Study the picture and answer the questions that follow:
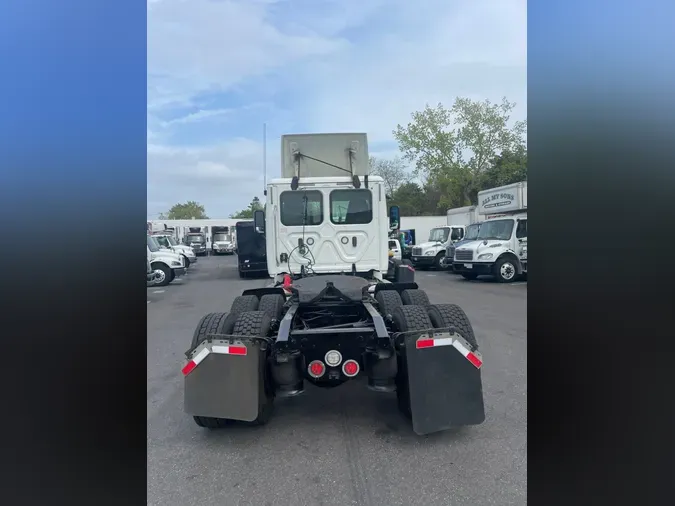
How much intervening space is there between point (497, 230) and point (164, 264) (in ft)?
40.1

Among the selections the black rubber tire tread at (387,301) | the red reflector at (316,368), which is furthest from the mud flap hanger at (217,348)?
the black rubber tire tread at (387,301)

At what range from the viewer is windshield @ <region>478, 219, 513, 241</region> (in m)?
14.9

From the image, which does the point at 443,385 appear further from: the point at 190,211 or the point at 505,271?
the point at 190,211

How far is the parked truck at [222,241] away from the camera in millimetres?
36562

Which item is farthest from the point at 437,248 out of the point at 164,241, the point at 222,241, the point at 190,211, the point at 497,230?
the point at 190,211

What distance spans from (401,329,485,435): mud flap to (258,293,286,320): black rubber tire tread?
5.27 feet

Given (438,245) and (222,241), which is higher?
(222,241)

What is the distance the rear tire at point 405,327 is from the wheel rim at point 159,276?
1365cm

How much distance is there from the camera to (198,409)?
331cm

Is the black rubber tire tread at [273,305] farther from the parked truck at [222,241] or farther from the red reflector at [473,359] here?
the parked truck at [222,241]

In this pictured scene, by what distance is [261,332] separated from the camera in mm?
3537
